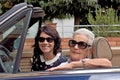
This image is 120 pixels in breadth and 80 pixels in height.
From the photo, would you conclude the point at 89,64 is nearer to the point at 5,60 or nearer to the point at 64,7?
the point at 5,60

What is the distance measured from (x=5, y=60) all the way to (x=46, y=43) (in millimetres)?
597

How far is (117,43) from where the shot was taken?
28.7ft

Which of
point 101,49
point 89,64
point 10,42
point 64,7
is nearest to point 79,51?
point 101,49

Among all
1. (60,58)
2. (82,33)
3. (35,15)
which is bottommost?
(60,58)

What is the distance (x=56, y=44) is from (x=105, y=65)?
0.87 metres

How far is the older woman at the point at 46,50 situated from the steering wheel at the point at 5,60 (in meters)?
0.46

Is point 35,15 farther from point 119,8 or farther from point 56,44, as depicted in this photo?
point 119,8

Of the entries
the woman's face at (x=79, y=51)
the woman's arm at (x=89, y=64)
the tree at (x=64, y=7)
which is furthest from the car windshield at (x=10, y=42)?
the tree at (x=64, y=7)

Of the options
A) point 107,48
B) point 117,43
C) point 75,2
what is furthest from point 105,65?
point 75,2

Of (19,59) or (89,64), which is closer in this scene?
(19,59)

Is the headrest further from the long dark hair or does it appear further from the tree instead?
the tree

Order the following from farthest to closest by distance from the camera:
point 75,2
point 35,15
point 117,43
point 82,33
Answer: point 75,2 → point 117,43 → point 82,33 → point 35,15

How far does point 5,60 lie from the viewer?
325 cm

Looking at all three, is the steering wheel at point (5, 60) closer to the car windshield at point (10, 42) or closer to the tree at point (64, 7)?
the car windshield at point (10, 42)
